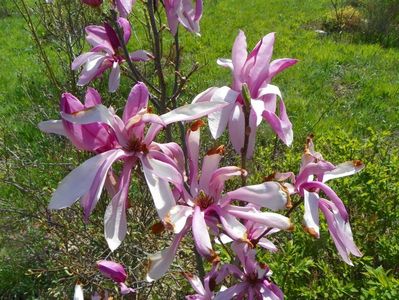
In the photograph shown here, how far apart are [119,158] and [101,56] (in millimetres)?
556

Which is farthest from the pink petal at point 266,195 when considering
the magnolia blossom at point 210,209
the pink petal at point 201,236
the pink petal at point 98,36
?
the pink petal at point 98,36

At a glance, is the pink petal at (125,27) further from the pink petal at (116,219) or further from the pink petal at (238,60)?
the pink petal at (116,219)

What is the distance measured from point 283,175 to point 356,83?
18.1 ft

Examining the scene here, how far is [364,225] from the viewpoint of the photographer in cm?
239

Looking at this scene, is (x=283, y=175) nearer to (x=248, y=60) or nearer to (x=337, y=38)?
(x=248, y=60)

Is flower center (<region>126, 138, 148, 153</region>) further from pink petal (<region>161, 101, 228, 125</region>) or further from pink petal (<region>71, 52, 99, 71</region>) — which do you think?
pink petal (<region>71, 52, 99, 71</region>)

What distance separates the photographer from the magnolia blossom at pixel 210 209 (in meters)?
1.07

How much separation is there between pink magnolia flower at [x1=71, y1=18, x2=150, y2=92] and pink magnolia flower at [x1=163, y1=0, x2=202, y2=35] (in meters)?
0.26

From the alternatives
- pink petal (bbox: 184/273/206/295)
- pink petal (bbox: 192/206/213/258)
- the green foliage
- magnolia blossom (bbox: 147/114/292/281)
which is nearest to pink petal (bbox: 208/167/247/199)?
magnolia blossom (bbox: 147/114/292/281)

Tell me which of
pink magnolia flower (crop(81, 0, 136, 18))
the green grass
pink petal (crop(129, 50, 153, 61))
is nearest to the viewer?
pink magnolia flower (crop(81, 0, 136, 18))

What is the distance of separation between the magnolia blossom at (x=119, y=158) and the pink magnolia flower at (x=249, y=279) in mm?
387

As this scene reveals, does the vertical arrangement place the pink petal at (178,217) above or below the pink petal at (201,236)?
above

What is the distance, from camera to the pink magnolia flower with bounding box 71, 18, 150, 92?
5.02 ft

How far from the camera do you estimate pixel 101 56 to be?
5.12 feet
